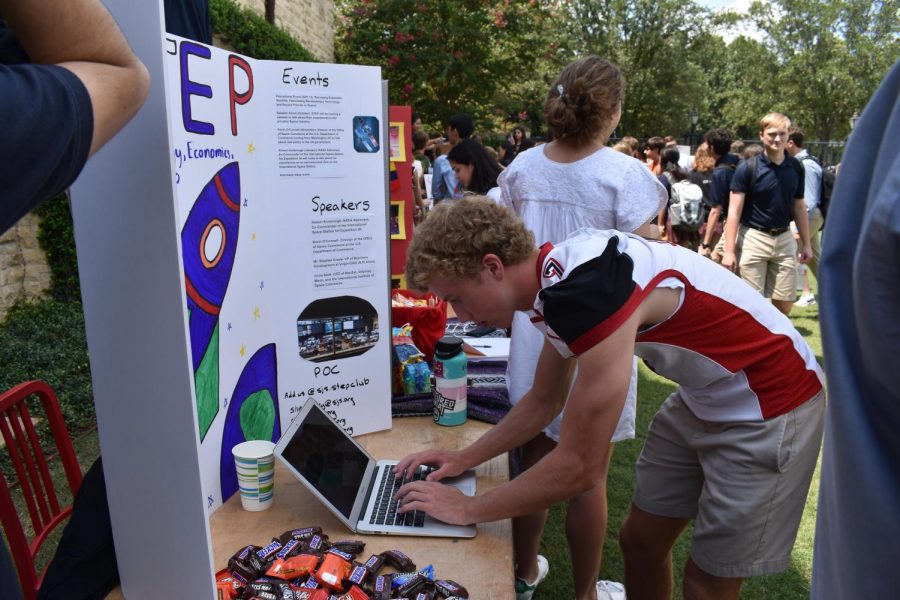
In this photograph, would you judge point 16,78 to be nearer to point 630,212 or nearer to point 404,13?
point 630,212

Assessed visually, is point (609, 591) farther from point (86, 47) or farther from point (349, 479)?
point (86, 47)

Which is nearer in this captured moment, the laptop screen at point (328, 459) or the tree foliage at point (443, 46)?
the laptop screen at point (328, 459)

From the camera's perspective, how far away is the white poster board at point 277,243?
1.40 meters

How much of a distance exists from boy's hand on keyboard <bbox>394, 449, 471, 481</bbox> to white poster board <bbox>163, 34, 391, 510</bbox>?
0.37 meters

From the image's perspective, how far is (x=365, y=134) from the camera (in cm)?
196

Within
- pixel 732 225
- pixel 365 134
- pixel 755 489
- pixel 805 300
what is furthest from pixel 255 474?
pixel 805 300

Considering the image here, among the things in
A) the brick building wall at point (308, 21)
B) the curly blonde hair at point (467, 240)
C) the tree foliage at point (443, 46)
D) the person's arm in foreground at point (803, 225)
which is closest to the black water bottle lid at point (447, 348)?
the curly blonde hair at point (467, 240)

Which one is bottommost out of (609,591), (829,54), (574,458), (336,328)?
(609,591)

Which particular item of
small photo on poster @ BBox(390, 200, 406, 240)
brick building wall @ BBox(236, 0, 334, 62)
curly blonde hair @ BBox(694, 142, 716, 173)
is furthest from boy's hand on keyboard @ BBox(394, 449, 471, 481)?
brick building wall @ BBox(236, 0, 334, 62)

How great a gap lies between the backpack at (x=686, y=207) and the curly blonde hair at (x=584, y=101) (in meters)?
5.09

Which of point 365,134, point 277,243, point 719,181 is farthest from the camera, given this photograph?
point 719,181

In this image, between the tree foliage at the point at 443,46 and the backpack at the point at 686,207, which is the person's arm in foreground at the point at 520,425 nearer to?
the backpack at the point at 686,207

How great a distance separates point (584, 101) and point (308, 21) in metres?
12.6

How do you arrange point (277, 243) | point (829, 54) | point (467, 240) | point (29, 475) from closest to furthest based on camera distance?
point (467, 240)
point (29, 475)
point (277, 243)
point (829, 54)
